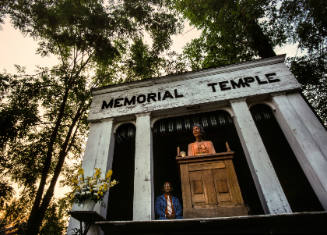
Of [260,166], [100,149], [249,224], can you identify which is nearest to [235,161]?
[260,166]

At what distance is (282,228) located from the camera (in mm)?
2762

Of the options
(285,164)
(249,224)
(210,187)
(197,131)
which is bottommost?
(249,224)

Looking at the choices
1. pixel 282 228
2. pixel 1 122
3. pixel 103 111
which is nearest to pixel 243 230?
pixel 282 228

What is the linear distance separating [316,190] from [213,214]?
2944 mm

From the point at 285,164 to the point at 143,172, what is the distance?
5514 mm

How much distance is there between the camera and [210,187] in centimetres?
362

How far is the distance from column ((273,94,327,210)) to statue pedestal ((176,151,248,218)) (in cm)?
235

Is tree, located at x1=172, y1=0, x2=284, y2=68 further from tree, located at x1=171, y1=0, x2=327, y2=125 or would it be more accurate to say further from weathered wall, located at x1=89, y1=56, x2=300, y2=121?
weathered wall, located at x1=89, y1=56, x2=300, y2=121

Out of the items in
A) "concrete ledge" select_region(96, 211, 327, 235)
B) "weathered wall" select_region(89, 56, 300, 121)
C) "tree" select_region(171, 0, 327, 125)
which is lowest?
"concrete ledge" select_region(96, 211, 327, 235)

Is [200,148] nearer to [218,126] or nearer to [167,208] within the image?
[218,126]

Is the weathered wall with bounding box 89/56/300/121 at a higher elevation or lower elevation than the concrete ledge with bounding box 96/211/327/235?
higher

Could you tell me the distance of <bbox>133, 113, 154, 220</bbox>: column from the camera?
450cm

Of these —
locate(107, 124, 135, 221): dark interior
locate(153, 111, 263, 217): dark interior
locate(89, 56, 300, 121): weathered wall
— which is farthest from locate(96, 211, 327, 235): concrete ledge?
locate(89, 56, 300, 121): weathered wall

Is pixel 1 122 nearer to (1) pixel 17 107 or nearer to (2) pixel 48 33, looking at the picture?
(1) pixel 17 107
